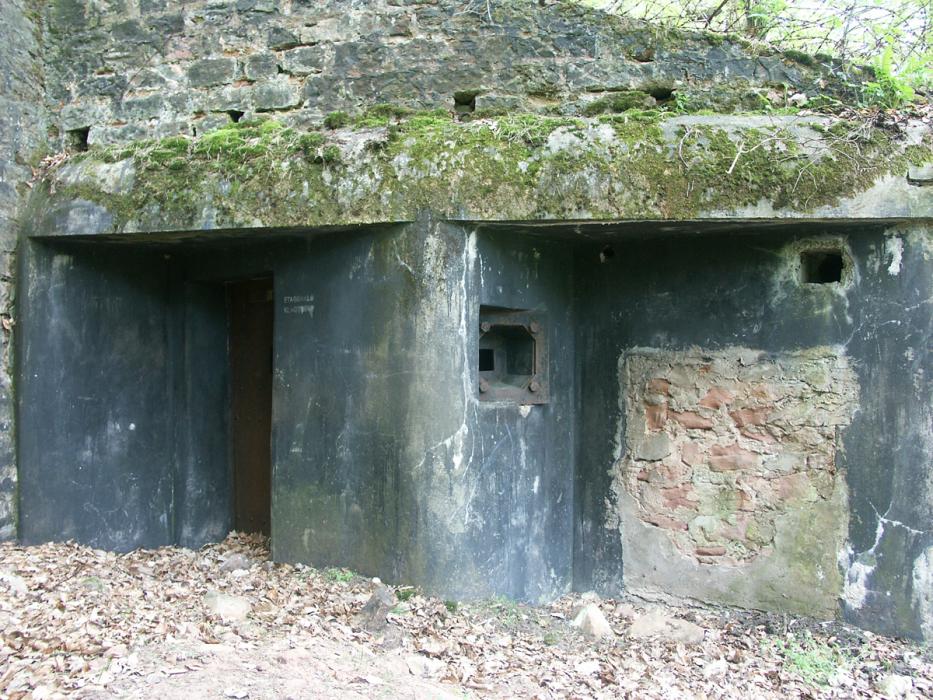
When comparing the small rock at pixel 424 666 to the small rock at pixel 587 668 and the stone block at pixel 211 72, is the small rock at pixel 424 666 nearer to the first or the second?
the small rock at pixel 587 668

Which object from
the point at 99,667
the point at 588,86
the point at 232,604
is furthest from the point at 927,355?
the point at 99,667

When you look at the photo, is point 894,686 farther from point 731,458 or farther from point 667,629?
point 731,458

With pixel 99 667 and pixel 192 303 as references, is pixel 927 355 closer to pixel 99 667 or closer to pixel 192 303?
pixel 99 667

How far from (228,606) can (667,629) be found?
7.58 feet

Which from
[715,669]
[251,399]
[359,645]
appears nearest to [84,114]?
[251,399]

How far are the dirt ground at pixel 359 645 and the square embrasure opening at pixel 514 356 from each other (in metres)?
1.18

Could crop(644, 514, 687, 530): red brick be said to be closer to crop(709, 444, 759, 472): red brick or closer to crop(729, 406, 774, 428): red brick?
crop(709, 444, 759, 472): red brick

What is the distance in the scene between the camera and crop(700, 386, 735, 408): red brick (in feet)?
15.2

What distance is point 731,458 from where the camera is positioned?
4.63m

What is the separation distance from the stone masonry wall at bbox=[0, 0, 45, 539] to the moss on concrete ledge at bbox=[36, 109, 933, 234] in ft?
3.77

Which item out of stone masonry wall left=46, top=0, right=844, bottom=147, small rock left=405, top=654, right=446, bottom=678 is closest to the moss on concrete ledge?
stone masonry wall left=46, top=0, right=844, bottom=147

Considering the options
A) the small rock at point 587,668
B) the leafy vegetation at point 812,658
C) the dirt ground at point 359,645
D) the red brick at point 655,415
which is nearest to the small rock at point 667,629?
the dirt ground at point 359,645

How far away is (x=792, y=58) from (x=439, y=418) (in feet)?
9.02

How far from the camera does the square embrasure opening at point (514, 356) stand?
4688 millimetres
